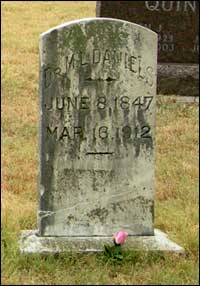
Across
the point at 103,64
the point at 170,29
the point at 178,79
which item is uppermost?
the point at 170,29

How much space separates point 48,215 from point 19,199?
3.39 feet

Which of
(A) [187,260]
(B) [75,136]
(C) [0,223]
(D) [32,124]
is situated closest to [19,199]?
(C) [0,223]

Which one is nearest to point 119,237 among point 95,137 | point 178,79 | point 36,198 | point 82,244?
point 82,244

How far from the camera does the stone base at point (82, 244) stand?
493cm

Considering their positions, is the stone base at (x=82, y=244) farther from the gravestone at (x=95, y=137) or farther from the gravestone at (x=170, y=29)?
the gravestone at (x=170, y=29)

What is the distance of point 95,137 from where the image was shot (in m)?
5.10

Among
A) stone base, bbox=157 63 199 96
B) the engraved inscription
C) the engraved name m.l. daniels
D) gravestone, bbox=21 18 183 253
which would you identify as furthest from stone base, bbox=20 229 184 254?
the engraved inscription

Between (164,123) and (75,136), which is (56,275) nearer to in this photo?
(75,136)

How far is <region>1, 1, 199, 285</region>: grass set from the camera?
466 cm

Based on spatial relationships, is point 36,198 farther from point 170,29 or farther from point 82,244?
point 170,29

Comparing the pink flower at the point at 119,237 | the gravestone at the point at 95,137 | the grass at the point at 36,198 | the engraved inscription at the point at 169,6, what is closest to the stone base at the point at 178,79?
the grass at the point at 36,198

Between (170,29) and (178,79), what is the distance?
66 cm

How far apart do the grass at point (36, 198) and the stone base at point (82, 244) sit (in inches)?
2.3

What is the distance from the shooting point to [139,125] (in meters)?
5.14
